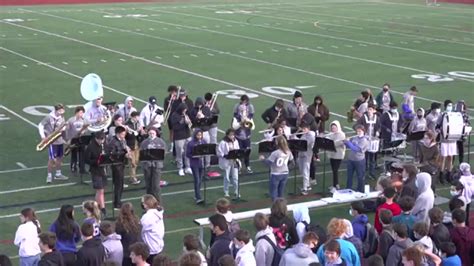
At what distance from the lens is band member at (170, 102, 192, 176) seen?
18.7 metres

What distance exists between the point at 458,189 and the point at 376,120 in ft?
16.8

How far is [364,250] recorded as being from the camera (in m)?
11.3

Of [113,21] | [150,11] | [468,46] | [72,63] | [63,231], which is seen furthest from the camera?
[150,11]

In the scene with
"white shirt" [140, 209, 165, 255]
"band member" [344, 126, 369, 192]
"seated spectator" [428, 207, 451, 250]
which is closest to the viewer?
"seated spectator" [428, 207, 451, 250]

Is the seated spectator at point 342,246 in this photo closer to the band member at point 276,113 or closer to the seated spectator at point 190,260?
the seated spectator at point 190,260

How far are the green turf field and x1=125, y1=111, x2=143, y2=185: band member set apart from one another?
452 mm

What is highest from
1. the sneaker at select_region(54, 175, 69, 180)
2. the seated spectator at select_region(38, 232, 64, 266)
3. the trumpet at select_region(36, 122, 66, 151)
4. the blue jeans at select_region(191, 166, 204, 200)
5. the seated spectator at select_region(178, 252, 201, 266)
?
the seated spectator at select_region(178, 252, 201, 266)

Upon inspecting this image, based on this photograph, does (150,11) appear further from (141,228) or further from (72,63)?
(141,228)

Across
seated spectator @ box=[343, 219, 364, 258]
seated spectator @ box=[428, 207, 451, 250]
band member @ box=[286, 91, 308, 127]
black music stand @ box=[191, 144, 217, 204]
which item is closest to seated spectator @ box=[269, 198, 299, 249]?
seated spectator @ box=[343, 219, 364, 258]

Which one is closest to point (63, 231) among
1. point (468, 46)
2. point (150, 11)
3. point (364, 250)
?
point (364, 250)

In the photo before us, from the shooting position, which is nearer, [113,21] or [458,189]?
[458,189]

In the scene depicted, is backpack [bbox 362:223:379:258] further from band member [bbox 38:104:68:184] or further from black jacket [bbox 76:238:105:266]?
band member [bbox 38:104:68:184]

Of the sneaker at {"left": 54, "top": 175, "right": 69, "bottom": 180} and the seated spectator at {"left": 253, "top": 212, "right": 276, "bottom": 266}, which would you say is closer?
the seated spectator at {"left": 253, "top": 212, "right": 276, "bottom": 266}

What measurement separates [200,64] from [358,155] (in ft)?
57.4
